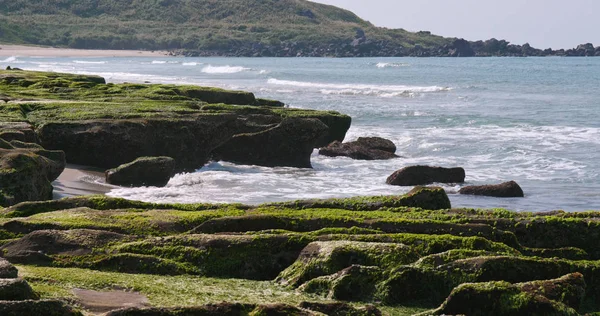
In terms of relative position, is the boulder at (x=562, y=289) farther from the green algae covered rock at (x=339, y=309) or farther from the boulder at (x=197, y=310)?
the boulder at (x=197, y=310)

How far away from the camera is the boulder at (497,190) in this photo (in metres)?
25.0

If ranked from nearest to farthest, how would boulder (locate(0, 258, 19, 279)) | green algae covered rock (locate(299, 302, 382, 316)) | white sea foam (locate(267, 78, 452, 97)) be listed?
1. green algae covered rock (locate(299, 302, 382, 316))
2. boulder (locate(0, 258, 19, 279))
3. white sea foam (locate(267, 78, 452, 97))

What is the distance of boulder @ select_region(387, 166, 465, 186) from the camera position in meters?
26.9

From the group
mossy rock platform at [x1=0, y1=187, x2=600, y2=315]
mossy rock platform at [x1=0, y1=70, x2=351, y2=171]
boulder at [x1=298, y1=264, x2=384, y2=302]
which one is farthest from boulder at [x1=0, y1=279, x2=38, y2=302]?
mossy rock platform at [x1=0, y1=70, x2=351, y2=171]

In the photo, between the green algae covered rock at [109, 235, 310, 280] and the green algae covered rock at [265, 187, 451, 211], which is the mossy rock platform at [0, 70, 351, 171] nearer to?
the green algae covered rock at [265, 187, 451, 211]

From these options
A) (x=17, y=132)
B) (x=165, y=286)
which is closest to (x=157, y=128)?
(x=17, y=132)

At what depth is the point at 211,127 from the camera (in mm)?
28156

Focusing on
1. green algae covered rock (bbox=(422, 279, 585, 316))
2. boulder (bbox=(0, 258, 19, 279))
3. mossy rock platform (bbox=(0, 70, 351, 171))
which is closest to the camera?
boulder (bbox=(0, 258, 19, 279))

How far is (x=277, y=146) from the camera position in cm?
3062

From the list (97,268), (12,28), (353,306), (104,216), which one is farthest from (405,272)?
(12,28)

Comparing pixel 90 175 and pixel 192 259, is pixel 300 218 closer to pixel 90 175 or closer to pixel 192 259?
pixel 192 259

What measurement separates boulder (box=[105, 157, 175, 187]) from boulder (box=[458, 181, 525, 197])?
8.63m

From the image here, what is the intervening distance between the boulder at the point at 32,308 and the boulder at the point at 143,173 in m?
15.5

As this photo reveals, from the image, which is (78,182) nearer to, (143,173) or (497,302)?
(143,173)
